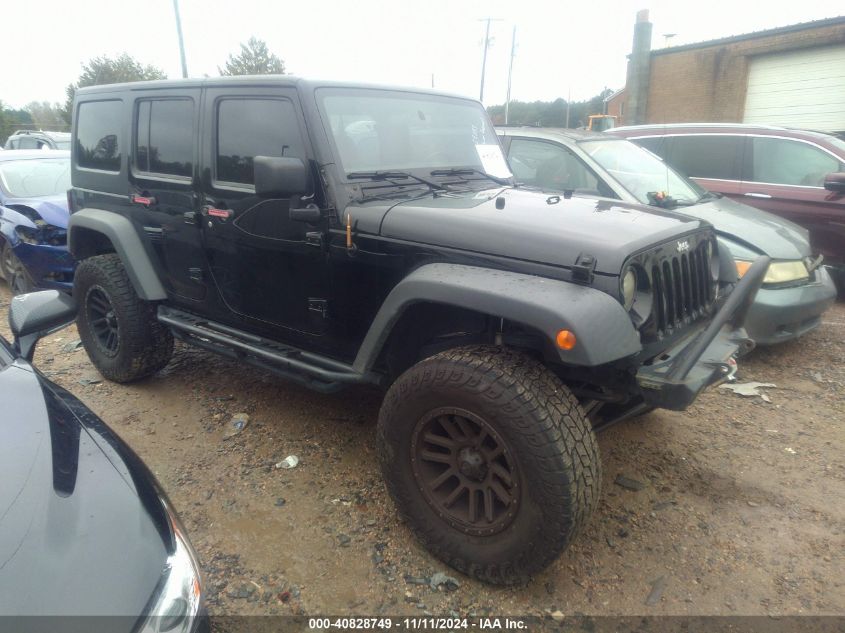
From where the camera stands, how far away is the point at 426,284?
240 cm

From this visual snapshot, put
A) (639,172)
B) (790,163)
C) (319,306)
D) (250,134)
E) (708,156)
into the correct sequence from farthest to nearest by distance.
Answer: (708,156) → (790,163) → (639,172) → (250,134) → (319,306)

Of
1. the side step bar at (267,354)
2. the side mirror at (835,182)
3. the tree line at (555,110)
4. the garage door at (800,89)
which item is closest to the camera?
the side step bar at (267,354)

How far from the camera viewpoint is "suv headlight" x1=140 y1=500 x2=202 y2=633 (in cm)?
150

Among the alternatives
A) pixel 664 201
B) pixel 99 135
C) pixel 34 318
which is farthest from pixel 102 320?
pixel 664 201

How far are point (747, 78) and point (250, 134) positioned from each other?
19681mm

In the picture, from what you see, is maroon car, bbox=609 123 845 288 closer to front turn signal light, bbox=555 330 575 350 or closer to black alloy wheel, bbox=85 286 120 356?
front turn signal light, bbox=555 330 575 350

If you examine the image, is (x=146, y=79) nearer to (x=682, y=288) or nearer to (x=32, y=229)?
(x=32, y=229)

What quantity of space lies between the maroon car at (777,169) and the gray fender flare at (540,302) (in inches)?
200

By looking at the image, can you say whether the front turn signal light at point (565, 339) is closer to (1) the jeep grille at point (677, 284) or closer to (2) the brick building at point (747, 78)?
(1) the jeep grille at point (677, 284)

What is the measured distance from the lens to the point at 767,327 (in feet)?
14.7

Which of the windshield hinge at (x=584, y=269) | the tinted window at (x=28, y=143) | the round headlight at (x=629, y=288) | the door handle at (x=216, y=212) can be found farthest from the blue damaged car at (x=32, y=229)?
the tinted window at (x=28, y=143)

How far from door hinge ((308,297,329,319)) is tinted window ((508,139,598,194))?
2.85 m

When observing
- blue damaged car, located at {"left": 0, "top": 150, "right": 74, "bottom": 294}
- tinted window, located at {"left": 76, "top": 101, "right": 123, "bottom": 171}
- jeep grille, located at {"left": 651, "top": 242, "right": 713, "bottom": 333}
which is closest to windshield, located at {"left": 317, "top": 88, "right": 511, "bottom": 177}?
jeep grille, located at {"left": 651, "top": 242, "right": 713, "bottom": 333}

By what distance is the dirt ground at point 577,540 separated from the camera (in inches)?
95.1
